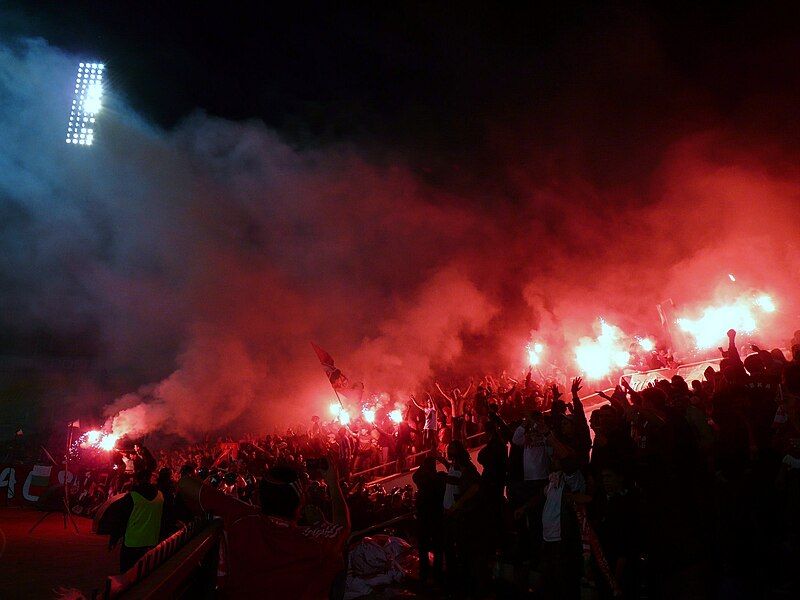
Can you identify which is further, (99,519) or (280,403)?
(280,403)

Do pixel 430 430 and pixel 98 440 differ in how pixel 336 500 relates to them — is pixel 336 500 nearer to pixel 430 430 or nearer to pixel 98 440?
pixel 430 430

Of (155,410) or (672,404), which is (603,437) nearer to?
(672,404)

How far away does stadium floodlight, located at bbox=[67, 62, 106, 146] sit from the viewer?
18312 mm

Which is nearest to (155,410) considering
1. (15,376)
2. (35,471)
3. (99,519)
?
(35,471)

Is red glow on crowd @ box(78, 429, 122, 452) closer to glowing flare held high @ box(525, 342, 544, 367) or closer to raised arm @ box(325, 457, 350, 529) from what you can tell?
raised arm @ box(325, 457, 350, 529)

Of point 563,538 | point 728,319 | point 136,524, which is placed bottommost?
point 563,538

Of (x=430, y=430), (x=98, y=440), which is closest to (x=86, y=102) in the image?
(x=98, y=440)

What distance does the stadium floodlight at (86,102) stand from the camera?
18.3 meters

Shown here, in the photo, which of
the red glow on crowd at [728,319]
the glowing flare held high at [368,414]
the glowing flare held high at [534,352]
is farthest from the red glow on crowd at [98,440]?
the red glow on crowd at [728,319]

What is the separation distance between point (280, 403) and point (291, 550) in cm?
2355

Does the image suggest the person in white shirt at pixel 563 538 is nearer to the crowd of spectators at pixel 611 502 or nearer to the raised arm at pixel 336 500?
the crowd of spectators at pixel 611 502

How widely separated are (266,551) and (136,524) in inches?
142

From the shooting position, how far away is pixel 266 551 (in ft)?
6.37

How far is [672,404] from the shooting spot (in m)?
4.55
